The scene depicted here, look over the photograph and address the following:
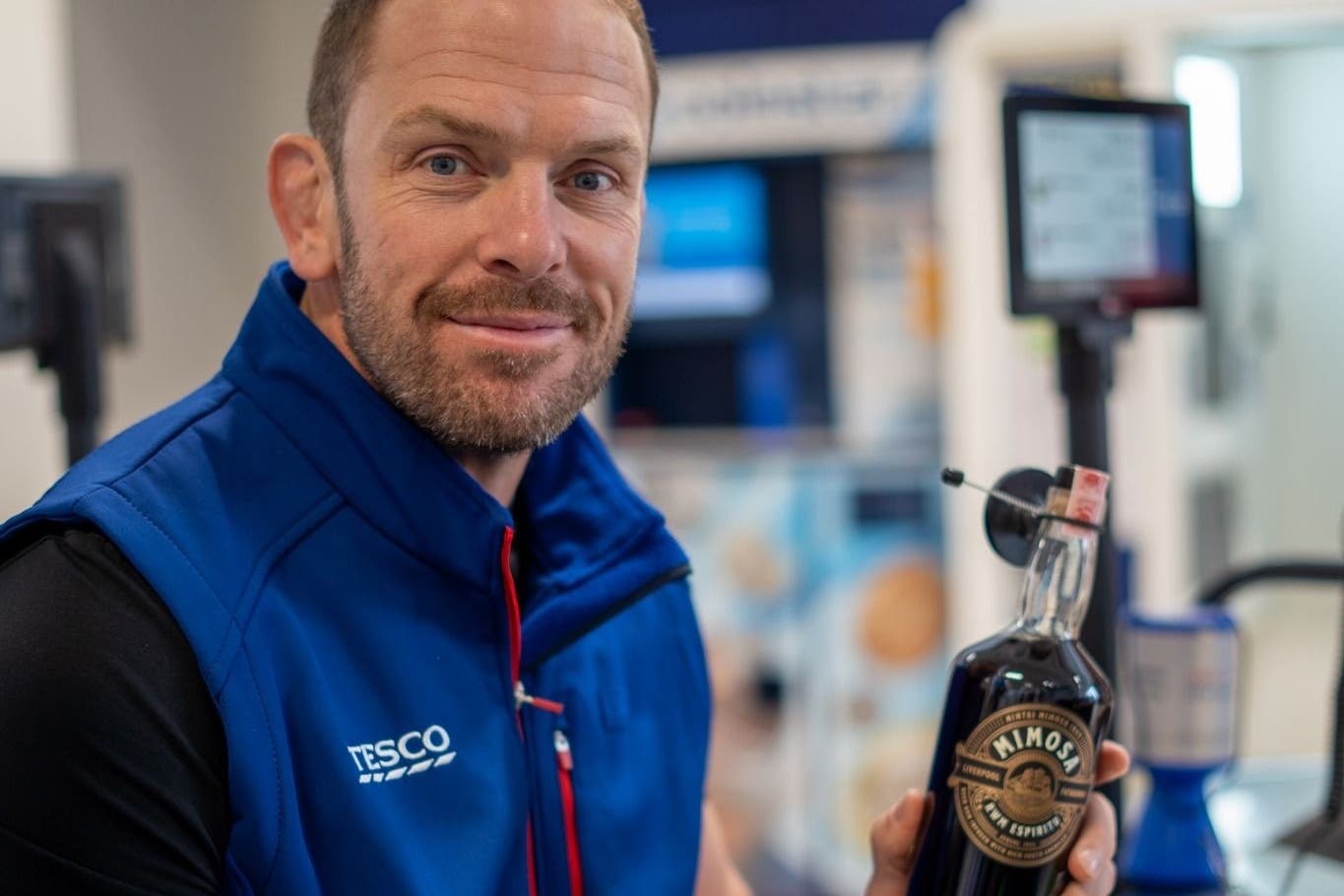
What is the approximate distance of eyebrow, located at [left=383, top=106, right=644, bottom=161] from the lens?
1169 millimetres

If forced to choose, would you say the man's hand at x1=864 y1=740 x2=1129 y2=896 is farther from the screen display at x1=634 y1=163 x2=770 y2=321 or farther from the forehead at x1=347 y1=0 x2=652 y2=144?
the screen display at x1=634 y1=163 x2=770 y2=321

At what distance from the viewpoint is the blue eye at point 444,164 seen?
119 centimetres

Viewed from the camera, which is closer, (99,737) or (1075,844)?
(99,737)

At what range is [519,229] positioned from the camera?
1.17 m

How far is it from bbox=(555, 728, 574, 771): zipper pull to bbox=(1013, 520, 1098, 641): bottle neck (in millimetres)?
410

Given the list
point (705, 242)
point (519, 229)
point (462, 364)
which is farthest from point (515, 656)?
point (705, 242)

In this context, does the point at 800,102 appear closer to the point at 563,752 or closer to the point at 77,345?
the point at 77,345

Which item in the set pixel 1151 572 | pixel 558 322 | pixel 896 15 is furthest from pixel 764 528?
pixel 558 322

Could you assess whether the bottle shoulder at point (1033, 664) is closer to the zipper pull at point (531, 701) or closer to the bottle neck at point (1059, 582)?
the bottle neck at point (1059, 582)

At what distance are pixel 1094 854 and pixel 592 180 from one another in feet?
2.23

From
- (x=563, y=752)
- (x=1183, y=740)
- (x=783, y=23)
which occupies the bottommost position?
(x=1183, y=740)

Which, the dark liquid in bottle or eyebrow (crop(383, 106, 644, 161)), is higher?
eyebrow (crop(383, 106, 644, 161))

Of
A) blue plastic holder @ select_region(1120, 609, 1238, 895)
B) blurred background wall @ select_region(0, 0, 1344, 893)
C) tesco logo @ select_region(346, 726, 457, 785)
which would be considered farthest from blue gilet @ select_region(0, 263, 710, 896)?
blurred background wall @ select_region(0, 0, 1344, 893)

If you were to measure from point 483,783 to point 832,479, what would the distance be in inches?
112
